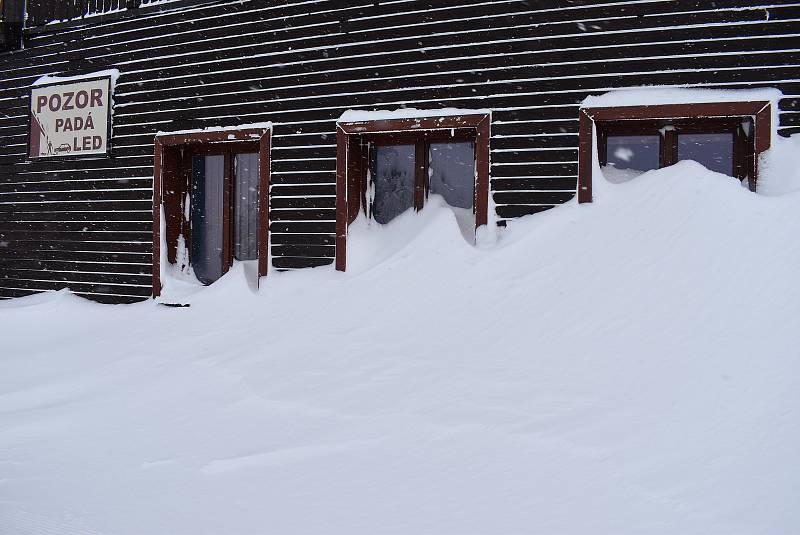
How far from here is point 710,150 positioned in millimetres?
6648

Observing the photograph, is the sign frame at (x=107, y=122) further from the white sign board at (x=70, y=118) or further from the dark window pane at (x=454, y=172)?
the dark window pane at (x=454, y=172)

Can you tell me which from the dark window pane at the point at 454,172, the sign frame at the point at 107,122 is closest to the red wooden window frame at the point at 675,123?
the dark window pane at the point at 454,172

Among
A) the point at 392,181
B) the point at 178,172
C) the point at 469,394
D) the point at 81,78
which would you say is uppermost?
the point at 81,78

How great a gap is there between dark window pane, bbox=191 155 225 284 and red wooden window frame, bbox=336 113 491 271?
2234mm

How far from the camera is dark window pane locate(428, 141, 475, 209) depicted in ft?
24.8

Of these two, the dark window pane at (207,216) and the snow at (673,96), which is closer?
the snow at (673,96)

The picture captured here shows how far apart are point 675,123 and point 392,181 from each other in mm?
3263

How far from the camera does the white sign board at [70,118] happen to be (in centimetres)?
985

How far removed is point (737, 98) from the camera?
6090 mm

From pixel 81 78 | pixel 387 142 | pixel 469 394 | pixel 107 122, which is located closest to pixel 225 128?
pixel 107 122

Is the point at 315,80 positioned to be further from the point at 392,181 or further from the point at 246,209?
the point at 246,209

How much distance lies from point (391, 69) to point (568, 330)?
13.1 feet

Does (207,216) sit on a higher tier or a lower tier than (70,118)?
lower

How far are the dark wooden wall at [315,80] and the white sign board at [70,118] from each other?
22 cm
